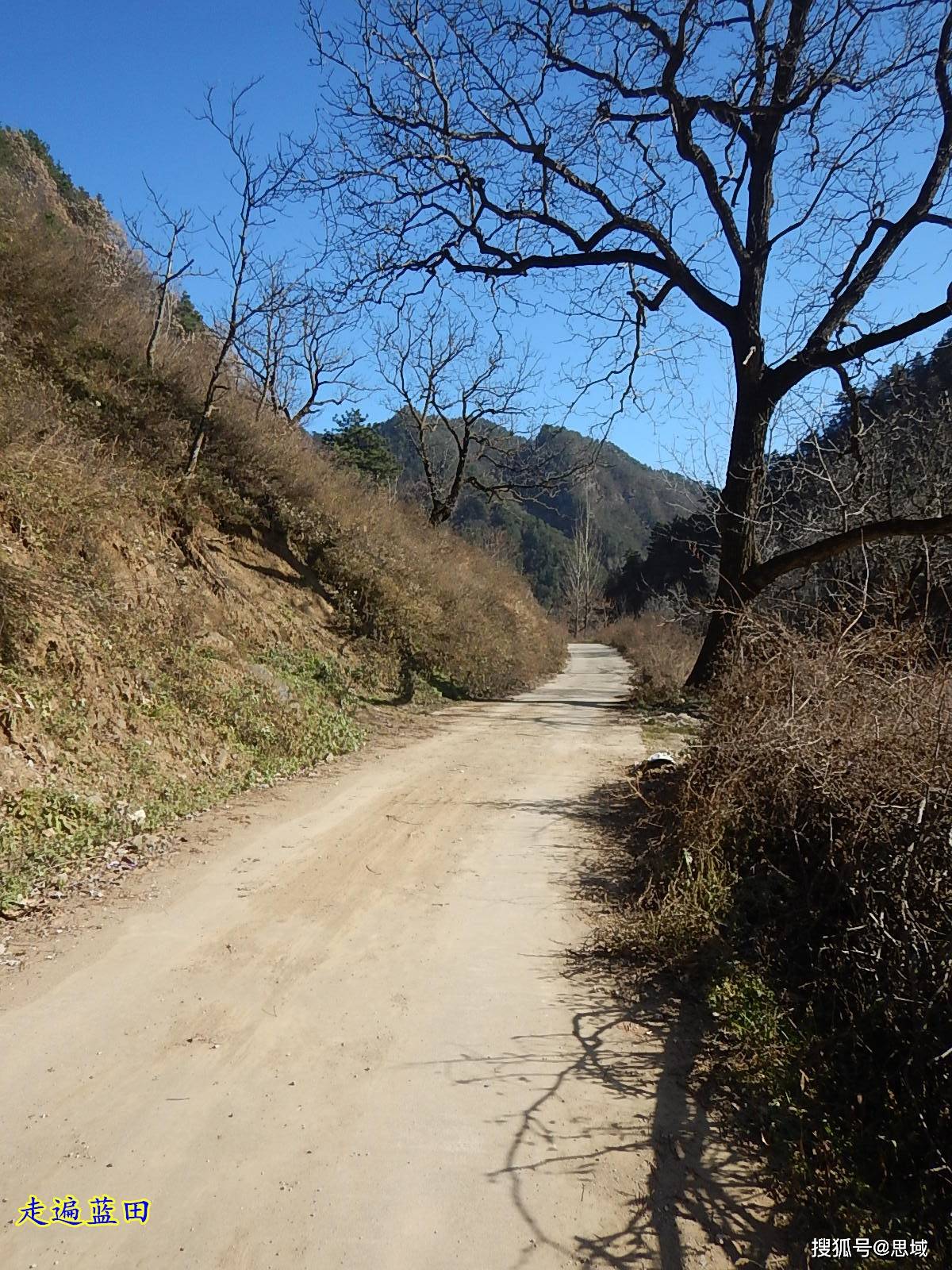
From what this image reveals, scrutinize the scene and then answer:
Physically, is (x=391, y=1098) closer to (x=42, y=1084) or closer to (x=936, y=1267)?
(x=42, y=1084)

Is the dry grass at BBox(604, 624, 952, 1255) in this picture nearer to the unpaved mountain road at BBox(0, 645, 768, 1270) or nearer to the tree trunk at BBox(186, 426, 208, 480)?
the unpaved mountain road at BBox(0, 645, 768, 1270)

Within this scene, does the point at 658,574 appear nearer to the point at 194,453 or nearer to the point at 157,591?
the point at 194,453

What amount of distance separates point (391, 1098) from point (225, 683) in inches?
267

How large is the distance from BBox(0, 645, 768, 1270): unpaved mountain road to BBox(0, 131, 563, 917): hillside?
4.61 feet

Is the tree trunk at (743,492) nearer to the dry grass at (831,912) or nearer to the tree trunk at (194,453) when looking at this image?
the dry grass at (831,912)

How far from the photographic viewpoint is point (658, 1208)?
8.79 ft

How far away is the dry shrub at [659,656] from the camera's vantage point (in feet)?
54.4

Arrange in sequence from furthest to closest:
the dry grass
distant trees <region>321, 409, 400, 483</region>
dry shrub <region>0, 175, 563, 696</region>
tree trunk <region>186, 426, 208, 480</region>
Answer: distant trees <region>321, 409, 400, 483</region>
tree trunk <region>186, 426, 208, 480</region>
dry shrub <region>0, 175, 563, 696</region>
the dry grass

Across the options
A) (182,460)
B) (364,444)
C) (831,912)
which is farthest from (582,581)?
(831,912)

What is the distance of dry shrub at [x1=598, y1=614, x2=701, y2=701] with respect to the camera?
16578mm

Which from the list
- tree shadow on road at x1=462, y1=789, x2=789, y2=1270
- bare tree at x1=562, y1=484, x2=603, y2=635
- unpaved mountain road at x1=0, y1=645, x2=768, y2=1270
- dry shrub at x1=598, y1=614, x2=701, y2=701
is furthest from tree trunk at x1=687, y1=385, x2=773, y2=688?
bare tree at x1=562, y1=484, x2=603, y2=635

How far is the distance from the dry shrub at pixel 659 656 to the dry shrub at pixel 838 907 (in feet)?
20.9

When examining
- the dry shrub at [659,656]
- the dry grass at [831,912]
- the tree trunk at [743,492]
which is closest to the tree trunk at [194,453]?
the dry shrub at [659,656]

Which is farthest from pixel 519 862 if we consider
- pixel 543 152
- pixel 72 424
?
pixel 543 152
